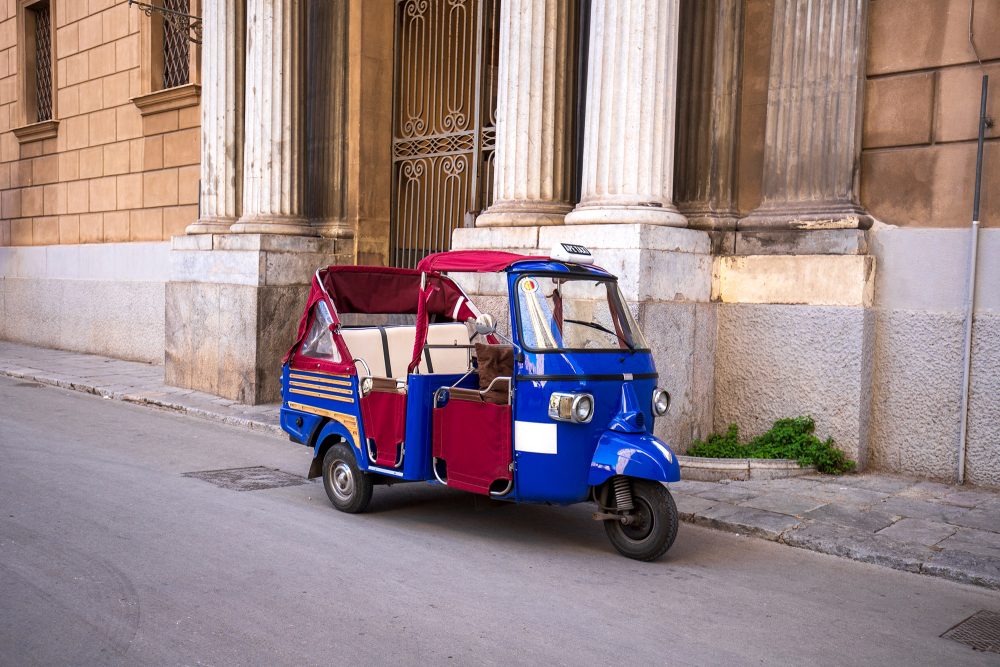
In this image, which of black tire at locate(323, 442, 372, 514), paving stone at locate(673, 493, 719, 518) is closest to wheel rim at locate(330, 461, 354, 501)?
black tire at locate(323, 442, 372, 514)

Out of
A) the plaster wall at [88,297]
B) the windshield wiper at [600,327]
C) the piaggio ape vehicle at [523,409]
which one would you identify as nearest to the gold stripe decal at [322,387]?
the piaggio ape vehicle at [523,409]

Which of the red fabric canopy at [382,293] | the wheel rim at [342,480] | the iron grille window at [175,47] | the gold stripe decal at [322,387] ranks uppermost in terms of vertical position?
the iron grille window at [175,47]

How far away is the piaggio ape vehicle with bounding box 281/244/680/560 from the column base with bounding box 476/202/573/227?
2.61 m

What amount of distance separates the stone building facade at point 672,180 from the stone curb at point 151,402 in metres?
0.78

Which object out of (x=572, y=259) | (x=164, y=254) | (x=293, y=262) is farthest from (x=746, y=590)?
(x=164, y=254)

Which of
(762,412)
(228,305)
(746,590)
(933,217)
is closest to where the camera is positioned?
(746,590)

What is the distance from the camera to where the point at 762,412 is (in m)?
8.86

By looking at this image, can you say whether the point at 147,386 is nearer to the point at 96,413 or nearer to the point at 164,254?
the point at 96,413

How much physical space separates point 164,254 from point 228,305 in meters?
4.32

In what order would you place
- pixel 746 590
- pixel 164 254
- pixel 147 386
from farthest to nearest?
1. pixel 164 254
2. pixel 147 386
3. pixel 746 590

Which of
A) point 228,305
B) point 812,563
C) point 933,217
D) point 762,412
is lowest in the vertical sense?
point 812,563

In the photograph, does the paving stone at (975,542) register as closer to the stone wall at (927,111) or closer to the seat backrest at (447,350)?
the stone wall at (927,111)

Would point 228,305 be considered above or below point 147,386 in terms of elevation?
above

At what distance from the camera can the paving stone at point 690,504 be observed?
684 centimetres
